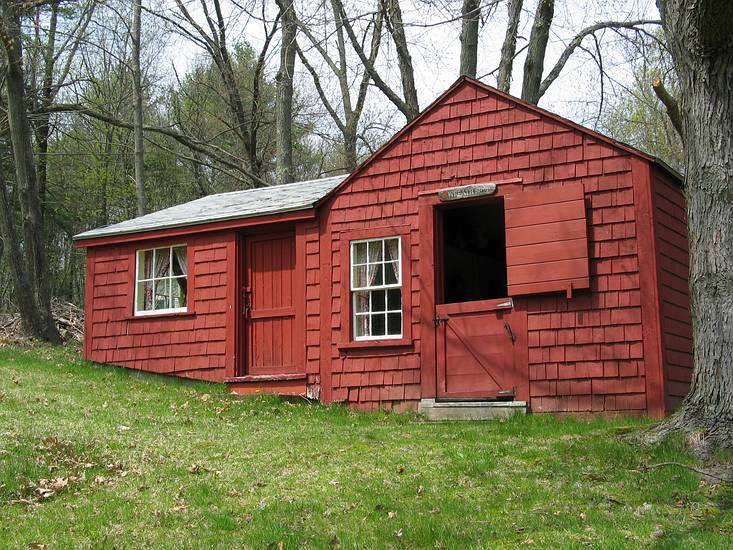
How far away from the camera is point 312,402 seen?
14164 millimetres

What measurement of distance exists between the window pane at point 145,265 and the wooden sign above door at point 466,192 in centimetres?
605

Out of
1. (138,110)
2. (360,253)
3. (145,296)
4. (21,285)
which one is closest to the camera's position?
(360,253)

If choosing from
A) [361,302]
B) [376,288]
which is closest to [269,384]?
[361,302]

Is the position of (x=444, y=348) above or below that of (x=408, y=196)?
below

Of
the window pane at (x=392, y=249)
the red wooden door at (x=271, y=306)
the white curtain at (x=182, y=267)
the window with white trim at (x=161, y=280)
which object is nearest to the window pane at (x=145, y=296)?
the window with white trim at (x=161, y=280)

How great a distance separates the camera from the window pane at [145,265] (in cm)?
1653

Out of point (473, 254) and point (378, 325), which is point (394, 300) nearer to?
point (378, 325)

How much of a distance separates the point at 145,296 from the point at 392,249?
5.25 metres

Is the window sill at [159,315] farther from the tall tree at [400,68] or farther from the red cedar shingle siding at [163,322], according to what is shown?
the tall tree at [400,68]

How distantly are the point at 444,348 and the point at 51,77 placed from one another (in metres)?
19.4

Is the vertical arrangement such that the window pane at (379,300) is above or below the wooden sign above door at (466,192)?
below

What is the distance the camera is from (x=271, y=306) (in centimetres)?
1520

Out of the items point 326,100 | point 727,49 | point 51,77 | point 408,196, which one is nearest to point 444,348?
point 408,196

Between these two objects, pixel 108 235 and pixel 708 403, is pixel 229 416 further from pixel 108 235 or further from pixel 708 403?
pixel 708 403
